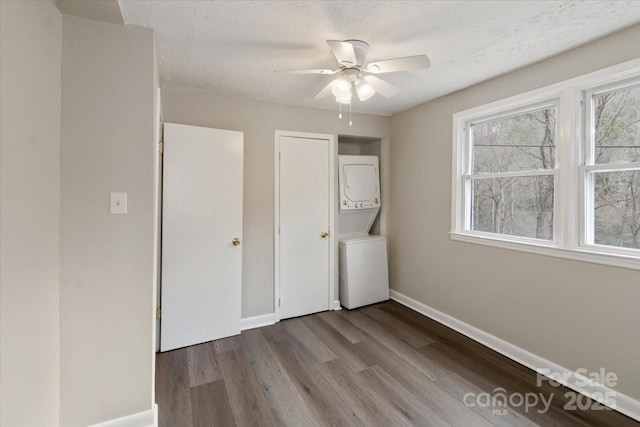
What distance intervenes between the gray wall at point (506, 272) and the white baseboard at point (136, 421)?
262cm

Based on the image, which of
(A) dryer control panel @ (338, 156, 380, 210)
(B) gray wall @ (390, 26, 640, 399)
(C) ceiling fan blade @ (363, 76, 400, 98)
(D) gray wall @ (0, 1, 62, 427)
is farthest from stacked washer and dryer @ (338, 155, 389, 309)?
(D) gray wall @ (0, 1, 62, 427)

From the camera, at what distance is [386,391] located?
1.99 metres

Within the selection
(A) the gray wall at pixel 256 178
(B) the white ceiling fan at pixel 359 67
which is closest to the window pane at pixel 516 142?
(B) the white ceiling fan at pixel 359 67

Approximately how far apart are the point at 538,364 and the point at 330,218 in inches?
87.5

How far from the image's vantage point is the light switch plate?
161cm

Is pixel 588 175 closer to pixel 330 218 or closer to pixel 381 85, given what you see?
pixel 381 85

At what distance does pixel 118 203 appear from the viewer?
1.62m

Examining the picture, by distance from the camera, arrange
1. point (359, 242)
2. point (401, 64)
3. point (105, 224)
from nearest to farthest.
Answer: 1. point (105, 224)
2. point (401, 64)
3. point (359, 242)

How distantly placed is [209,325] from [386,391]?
1644 millimetres

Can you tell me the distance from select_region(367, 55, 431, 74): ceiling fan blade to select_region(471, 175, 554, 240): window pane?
1.42 m

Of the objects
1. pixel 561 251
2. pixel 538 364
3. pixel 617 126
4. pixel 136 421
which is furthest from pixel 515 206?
pixel 136 421

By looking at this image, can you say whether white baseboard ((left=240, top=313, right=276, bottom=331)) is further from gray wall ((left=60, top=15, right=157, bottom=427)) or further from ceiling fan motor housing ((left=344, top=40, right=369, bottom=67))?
ceiling fan motor housing ((left=344, top=40, right=369, bottom=67))

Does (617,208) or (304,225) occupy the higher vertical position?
(617,208)

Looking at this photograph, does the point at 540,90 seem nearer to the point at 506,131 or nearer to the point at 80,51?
the point at 506,131
